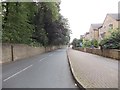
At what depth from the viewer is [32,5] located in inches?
1389

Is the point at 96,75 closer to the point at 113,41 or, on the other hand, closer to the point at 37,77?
the point at 37,77

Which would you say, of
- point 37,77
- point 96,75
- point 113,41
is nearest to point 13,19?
point 113,41

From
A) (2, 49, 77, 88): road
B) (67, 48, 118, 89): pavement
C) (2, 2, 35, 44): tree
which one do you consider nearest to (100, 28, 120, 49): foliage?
(2, 2, 35, 44): tree

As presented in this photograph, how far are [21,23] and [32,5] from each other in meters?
2.91

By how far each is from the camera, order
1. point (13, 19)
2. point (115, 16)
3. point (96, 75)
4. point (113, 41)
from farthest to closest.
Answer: point (115, 16) < point (113, 41) < point (13, 19) < point (96, 75)

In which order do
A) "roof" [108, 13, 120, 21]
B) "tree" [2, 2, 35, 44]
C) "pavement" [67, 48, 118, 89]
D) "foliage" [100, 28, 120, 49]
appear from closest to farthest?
"pavement" [67, 48, 118, 89] < "tree" [2, 2, 35, 44] < "foliage" [100, 28, 120, 49] < "roof" [108, 13, 120, 21]

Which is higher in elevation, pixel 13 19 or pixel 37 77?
pixel 13 19

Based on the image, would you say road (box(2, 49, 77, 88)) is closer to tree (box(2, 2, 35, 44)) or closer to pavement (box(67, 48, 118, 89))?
pavement (box(67, 48, 118, 89))

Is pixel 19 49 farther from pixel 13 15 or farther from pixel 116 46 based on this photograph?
pixel 116 46

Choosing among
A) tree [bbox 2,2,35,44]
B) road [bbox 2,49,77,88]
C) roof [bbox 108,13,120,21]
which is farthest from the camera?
roof [bbox 108,13,120,21]

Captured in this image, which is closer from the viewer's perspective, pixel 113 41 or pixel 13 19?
pixel 13 19

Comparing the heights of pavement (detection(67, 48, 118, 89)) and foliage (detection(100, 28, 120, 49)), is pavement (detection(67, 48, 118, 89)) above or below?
below

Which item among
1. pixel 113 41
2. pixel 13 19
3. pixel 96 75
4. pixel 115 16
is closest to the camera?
pixel 96 75

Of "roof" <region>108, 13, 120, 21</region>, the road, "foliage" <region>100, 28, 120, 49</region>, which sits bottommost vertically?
the road
